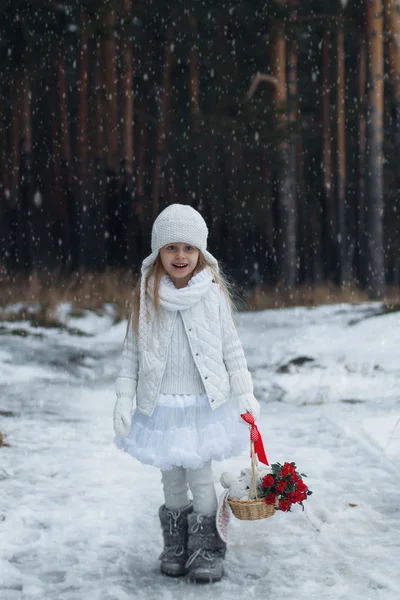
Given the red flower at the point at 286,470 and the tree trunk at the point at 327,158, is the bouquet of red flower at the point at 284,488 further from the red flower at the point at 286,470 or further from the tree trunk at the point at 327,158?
the tree trunk at the point at 327,158

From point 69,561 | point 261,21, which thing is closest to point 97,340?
point 69,561

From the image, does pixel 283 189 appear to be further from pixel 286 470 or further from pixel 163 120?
pixel 286 470

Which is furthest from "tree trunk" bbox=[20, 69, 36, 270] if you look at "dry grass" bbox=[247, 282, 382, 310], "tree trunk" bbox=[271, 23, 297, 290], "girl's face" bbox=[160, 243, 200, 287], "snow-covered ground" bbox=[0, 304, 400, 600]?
"girl's face" bbox=[160, 243, 200, 287]

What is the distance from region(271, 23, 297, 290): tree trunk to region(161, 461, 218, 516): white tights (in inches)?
491

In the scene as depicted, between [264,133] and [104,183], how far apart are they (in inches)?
195

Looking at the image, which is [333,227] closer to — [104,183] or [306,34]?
[306,34]

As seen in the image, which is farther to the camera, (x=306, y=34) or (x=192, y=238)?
(x=306, y=34)

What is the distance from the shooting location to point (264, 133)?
15.7 meters

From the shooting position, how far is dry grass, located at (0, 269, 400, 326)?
41.6 feet

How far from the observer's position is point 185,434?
3844 millimetres

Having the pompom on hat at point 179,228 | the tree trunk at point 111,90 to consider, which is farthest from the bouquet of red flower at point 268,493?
the tree trunk at point 111,90

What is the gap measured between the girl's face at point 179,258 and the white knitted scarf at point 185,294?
7 cm

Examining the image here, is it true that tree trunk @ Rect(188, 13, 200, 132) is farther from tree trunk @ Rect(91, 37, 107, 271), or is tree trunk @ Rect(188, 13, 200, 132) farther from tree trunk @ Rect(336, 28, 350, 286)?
tree trunk @ Rect(336, 28, 350, 286)

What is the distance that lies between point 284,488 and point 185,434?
54 cm
